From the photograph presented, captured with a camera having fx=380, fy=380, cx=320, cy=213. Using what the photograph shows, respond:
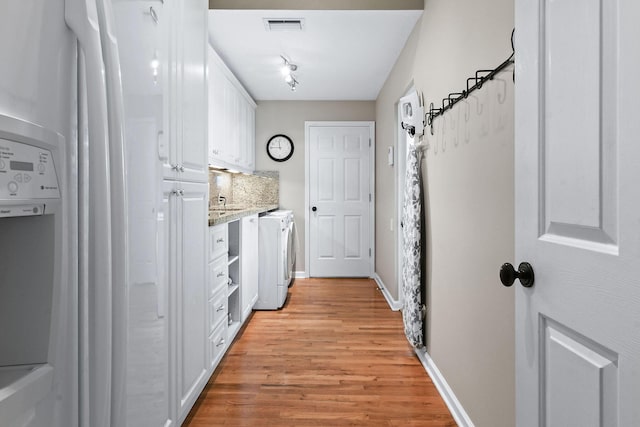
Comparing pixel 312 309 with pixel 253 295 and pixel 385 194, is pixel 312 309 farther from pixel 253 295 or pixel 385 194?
pixel 385 194

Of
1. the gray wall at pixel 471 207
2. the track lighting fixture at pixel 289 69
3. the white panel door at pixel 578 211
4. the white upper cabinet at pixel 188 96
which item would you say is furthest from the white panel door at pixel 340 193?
the white panel door at pixel 578 211

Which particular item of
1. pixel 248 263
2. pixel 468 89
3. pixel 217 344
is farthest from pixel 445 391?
pixel 248 263

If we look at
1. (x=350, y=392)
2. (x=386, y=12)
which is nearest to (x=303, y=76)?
(x=386, y=12)

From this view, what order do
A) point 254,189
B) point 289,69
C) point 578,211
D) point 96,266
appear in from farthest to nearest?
point 254,189
point 289,69
point 578,211
point 96,266

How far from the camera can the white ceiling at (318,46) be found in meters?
2.76

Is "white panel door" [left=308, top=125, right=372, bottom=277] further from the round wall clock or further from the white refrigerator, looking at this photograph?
the white refrigerator

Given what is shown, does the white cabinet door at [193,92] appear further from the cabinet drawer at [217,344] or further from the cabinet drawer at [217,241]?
the cabinet drawer at [217,344]

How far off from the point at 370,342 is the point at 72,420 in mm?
2538

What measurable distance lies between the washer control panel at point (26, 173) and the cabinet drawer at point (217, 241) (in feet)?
5.47

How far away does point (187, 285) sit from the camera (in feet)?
5.73

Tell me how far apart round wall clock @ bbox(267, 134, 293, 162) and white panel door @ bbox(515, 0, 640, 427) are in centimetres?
420

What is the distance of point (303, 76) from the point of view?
4.06 metres

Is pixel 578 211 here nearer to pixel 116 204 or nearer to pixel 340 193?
pixel 116 204

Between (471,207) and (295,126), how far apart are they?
3664 millimetres
